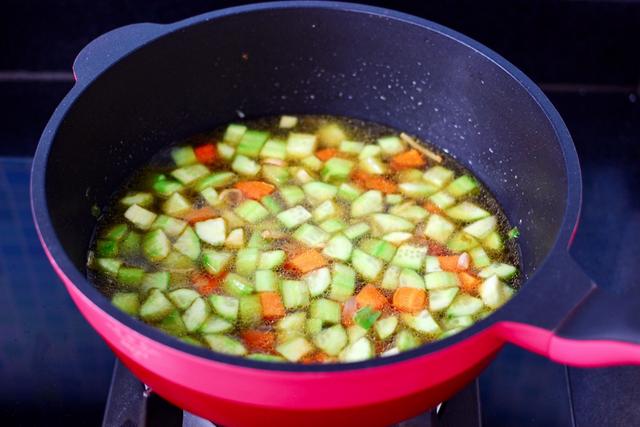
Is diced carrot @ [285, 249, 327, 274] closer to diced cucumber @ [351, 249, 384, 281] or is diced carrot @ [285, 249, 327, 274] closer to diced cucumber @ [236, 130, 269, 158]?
diced cucumber @ [351, 249, 384, 281]

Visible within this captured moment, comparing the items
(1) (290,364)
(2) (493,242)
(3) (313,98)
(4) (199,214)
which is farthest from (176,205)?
(1) (290,364)

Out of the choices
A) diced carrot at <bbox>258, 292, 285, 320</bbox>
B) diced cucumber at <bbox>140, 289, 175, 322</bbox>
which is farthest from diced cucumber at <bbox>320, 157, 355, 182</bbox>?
diced cucumber at <bbox>140, 289, 175, 322</bbox>

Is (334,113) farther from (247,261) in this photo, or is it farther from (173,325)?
(173,325)

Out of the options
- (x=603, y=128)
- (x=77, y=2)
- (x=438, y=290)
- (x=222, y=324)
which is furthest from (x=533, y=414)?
Result: (x=77, y=2)

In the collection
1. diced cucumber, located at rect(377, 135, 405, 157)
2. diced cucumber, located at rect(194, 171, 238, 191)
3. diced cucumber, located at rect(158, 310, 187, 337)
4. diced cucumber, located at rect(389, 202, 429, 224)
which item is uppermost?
diced cucumber, located at rect(377, 135, 405, 157)

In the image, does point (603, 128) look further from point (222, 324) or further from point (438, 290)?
point (222, 324)

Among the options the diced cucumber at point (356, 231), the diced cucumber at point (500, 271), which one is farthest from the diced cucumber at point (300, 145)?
the diced cucumber at point (500, 271)

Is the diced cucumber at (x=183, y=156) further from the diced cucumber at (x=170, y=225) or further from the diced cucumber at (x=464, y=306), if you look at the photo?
the diced cucumber at (x=464, y=306)
